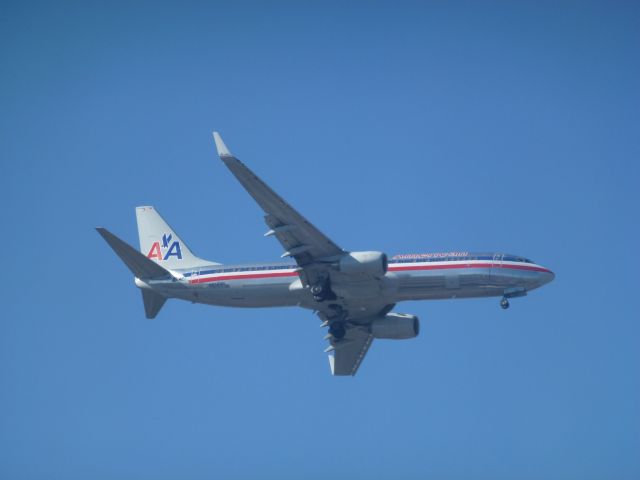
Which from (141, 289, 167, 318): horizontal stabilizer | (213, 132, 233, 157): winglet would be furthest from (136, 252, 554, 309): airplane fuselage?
(213, 132, 233, 157): winglet

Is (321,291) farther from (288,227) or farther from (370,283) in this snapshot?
(288,227)

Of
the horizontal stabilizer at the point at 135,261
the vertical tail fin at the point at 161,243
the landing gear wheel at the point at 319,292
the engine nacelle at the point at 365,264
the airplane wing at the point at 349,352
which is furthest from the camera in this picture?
the airplane wing at the point at 349,352

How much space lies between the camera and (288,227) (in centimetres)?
6588

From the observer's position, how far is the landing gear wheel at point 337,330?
7456cm

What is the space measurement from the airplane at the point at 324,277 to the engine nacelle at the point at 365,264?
6cm

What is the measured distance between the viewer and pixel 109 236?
220ft

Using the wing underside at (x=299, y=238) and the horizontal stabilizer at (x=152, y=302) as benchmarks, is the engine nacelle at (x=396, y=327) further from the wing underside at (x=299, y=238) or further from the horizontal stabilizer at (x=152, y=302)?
the horizontal stabilizer at (x=152, y=302)

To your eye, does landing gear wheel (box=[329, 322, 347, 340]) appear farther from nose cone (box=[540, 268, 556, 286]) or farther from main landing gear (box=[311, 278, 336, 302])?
nose cone (box=[540, 268, 556, 286])

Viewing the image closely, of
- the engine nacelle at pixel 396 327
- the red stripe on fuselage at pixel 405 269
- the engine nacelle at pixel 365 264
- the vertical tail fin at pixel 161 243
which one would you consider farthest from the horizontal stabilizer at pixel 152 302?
the engine nacelle at pixel 396 327

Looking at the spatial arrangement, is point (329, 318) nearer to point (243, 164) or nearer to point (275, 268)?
point (275, 268)

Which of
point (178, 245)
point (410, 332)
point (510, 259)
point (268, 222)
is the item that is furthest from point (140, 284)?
point (510, 259)

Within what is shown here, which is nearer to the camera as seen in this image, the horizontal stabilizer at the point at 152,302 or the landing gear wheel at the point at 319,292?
the landing gear wheel at the point at 319,292

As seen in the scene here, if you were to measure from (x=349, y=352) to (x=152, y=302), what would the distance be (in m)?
14.9

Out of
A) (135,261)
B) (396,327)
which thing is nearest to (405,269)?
(396,327)
